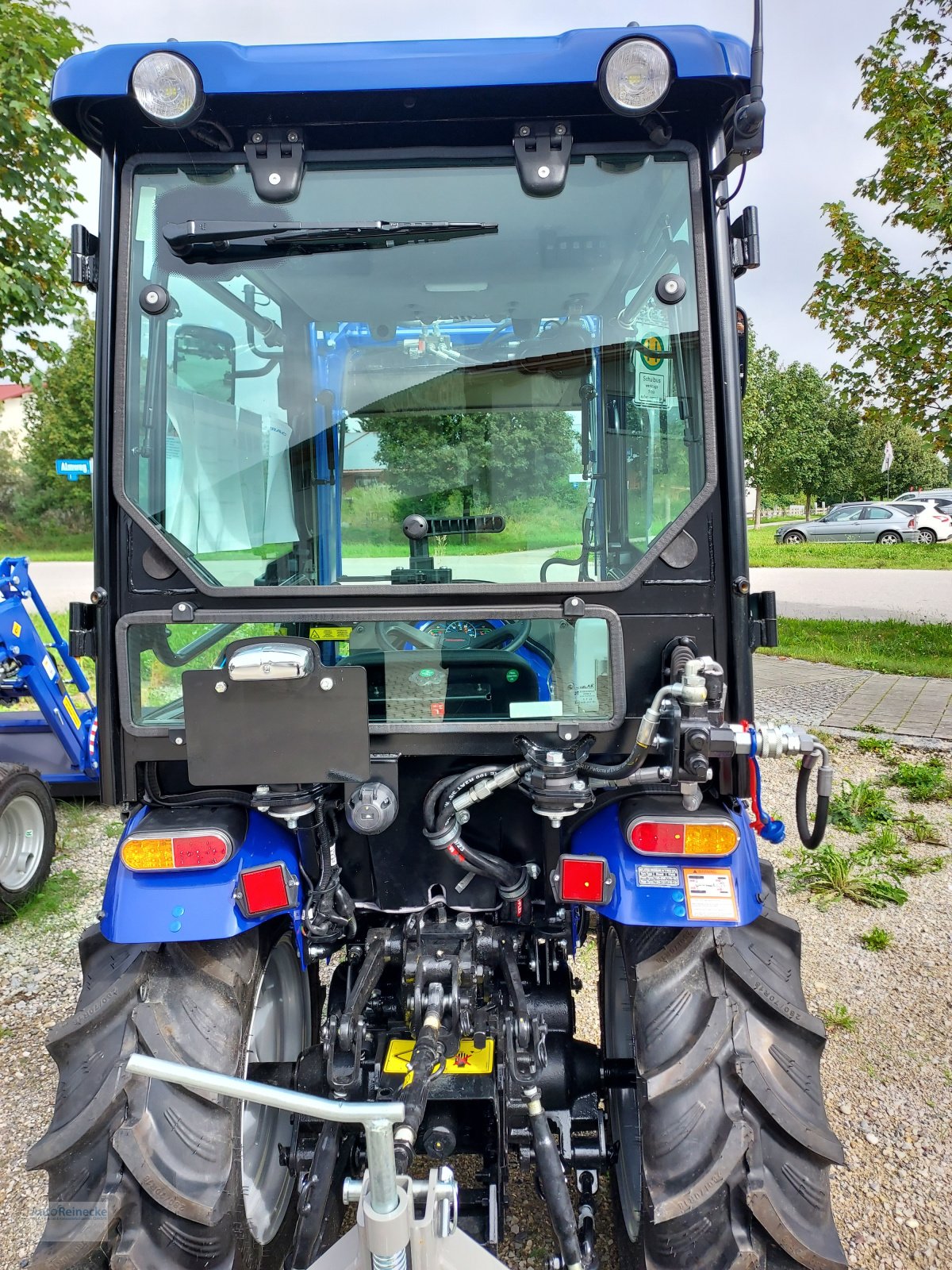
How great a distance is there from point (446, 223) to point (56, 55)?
6.70 meters

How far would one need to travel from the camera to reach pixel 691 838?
1.90 metres

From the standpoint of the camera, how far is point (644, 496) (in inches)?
77.8

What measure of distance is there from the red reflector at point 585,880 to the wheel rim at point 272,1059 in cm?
78

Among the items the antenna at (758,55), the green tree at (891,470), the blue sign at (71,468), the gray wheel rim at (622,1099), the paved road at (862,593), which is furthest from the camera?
the green tree at (891,470)

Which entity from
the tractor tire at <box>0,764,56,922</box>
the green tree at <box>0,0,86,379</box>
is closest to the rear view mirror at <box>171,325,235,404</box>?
the tractor tire at <box>0,764,56,922</box>

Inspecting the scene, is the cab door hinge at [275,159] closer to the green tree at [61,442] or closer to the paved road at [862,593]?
the paved road at [862,593]

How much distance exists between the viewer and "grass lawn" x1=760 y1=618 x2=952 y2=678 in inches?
365

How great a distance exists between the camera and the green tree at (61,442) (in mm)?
30438

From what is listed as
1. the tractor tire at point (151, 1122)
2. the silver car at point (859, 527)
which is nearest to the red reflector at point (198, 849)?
the tractor tire at point (151, 1122)

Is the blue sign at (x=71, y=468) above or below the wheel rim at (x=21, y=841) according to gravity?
above

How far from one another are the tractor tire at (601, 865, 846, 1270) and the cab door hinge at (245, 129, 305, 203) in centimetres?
179

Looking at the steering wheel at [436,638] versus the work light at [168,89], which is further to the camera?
the steering wheel at [436,638]

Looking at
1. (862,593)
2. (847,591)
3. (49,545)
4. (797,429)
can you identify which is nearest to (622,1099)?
(862,593)

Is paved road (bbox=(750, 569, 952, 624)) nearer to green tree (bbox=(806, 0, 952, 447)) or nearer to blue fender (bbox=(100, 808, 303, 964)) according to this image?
green tree (bbox=(806, 0, 952, 447))
